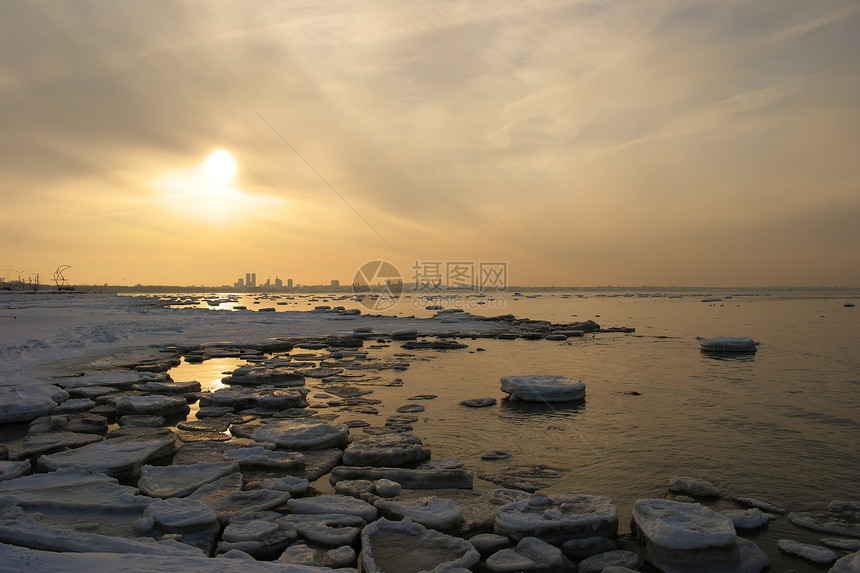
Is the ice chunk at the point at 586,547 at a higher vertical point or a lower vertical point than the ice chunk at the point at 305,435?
lower

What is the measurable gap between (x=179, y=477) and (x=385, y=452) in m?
3.15

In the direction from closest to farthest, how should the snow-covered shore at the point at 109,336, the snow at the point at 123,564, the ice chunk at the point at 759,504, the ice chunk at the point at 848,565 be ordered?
the snow at the point at 123,564 < the ice chunk at the point at 848,565 < the ice chunk at the point at 759,504 < the snow-covered shore at the point at 109,336

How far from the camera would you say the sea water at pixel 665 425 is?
7.84m

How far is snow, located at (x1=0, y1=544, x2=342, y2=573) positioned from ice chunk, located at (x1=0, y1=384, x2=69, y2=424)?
780 cm

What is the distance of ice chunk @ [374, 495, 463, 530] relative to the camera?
598 centimetres

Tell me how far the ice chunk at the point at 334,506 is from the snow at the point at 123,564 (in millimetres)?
1684

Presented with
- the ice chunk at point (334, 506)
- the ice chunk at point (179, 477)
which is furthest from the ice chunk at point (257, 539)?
the ice chunk at point (179, 477)

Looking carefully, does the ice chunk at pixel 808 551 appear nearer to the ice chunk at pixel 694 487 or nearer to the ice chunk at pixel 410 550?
the ice chunk at pixel 694 487

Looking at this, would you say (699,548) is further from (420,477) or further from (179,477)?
A: (179,477)

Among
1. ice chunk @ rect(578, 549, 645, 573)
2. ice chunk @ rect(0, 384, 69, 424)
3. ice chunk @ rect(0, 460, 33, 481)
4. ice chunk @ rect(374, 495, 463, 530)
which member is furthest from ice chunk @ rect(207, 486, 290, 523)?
ice chunk @ rect(0, 384, 69, 424)

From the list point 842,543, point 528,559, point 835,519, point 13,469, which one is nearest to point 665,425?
point 835,519

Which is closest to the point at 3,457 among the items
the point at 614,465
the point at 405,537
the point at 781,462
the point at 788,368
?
the point at 405,537

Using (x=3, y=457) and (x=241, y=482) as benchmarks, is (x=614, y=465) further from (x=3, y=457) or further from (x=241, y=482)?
(x=3, y=457)

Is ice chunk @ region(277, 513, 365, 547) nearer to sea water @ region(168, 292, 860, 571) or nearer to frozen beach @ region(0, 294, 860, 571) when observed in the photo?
frozen beach @ region(0, 294, 860, 571)
